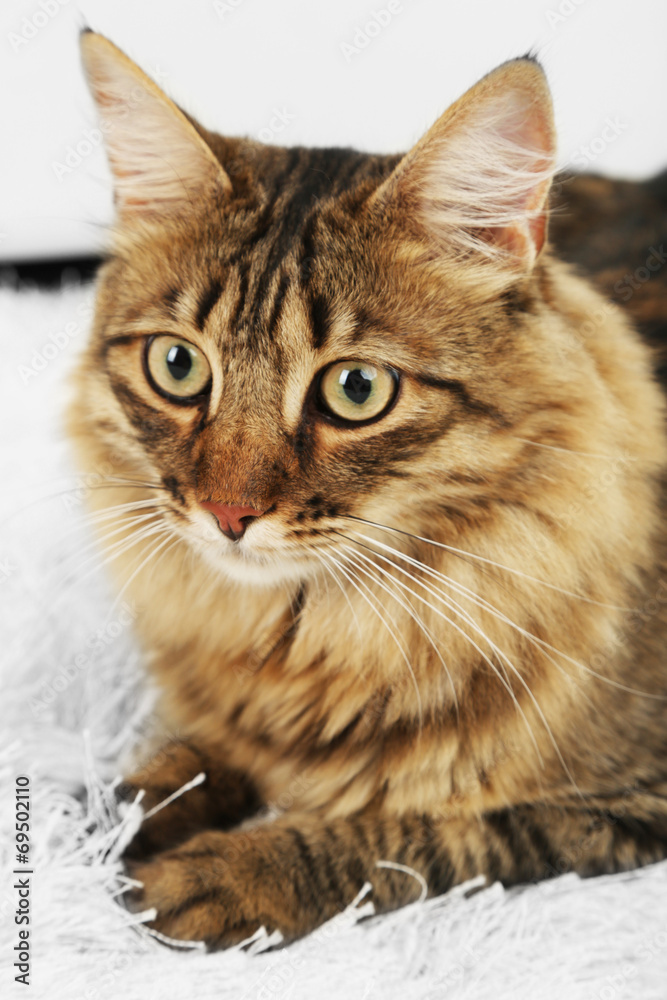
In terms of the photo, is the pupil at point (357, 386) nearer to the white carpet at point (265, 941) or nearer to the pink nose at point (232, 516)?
the pink nose at point (232, 516)

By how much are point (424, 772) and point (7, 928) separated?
46 cm

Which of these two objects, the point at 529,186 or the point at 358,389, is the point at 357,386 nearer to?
the point at 358,389

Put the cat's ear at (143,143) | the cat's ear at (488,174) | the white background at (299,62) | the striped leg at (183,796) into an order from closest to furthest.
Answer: the cat's ear at (488,174) → the cat's ear at (143,143) → the striped leg at (183,796) → the white background at (299,62)

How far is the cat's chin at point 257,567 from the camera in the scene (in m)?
0.86

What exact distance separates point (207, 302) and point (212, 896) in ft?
2.02

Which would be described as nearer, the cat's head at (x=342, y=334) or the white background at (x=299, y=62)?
the cat's head at (x=342, y=334)

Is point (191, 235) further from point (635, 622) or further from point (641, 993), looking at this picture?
point (641, 993)

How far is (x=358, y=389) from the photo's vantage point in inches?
32.7

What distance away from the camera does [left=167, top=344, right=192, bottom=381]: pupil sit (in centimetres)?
89

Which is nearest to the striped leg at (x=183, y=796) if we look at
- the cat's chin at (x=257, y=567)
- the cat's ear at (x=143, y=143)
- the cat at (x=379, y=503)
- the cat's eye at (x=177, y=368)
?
the cat at (x=379, y=503)

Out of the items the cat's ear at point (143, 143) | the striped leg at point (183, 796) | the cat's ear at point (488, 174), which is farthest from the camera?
the striped leg at point (183, 796)

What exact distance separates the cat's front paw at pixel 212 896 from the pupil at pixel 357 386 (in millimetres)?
500

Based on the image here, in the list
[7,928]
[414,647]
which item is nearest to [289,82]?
[414,647]

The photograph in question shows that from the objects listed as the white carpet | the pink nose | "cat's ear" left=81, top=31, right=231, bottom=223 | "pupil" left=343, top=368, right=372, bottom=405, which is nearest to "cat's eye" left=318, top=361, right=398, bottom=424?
"pupil" left=343, top=368, right=372, bottom=405
